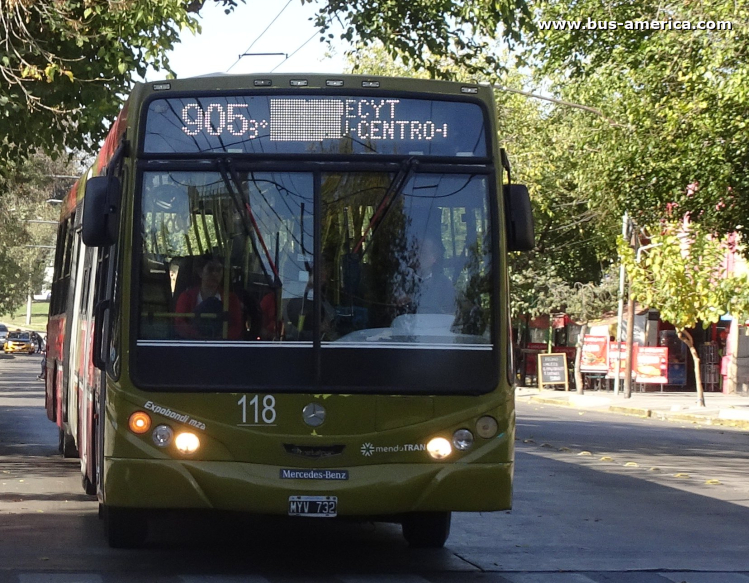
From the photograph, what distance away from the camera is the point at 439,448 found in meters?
8.02

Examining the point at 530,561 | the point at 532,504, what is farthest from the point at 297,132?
the point at 532,504

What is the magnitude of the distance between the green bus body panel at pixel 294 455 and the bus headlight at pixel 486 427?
0.03 metres

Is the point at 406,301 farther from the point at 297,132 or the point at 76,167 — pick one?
the point at 76,167

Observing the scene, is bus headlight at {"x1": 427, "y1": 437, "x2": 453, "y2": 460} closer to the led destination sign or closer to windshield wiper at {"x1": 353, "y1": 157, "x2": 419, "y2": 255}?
windshield wiper at {"x1": 353, "y1": 157, "x2": 419, "y2": 255}

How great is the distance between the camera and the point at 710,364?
4809 cm

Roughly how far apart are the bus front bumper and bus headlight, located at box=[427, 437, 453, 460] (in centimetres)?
6

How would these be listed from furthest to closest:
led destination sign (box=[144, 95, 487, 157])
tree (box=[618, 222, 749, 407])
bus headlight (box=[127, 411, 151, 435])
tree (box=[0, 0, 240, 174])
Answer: tree (box=[618, 222, 749, 407]) < tree (box=[0, 0, 240, 174]) < led destination sign (box=[144, 95, 487, 157]) < bus headlight (box=[127, 411, 151, 435])

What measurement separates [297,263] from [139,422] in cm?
131

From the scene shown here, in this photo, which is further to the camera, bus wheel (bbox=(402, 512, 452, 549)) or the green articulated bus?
bus wheel (bbox=(402, 512, 452, 549))

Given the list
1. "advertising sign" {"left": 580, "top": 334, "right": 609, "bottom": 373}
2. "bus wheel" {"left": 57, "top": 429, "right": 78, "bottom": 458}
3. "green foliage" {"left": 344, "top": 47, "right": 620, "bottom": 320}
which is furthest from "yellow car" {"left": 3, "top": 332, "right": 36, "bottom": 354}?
"bus wheel" {"left": 57, "top": 429, "right": 78, "bottom": 458}

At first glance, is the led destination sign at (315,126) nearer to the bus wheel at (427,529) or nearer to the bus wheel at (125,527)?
the bus wheel at (125,527)

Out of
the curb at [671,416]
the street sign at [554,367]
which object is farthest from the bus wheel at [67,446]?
the street sign at [554,367]

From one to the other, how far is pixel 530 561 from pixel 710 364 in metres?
40.6

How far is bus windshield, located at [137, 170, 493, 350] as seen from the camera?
805 cm
